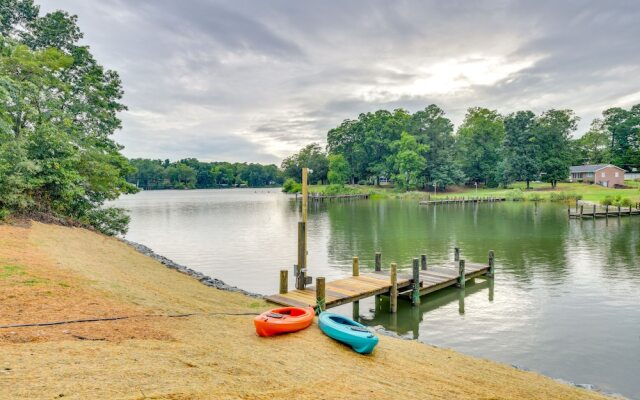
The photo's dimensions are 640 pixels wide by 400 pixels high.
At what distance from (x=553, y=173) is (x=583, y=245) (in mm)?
61932

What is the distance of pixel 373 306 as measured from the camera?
1567 centimetres

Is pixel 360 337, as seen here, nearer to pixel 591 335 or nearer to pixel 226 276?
pixel 591 335

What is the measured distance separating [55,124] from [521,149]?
3324 inches

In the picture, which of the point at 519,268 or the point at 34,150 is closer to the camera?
the point at 34,150

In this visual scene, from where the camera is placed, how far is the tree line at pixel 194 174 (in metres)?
163

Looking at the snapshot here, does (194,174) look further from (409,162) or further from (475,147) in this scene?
(475,147)

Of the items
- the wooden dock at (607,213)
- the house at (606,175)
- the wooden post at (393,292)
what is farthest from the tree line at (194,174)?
the wooden post at (393,292)

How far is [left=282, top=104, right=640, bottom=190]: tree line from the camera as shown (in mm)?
83312

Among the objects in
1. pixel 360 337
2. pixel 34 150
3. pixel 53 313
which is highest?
pixel 34 150

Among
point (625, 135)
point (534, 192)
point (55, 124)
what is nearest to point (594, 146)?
point (625, 135)

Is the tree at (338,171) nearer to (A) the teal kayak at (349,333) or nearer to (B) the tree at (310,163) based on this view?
(B) the tree at (310,163)

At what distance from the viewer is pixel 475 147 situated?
9425cm

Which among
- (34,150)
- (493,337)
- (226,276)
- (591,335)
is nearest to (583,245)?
(591,335)

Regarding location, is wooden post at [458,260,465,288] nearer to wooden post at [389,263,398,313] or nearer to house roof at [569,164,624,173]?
wooden post at [389,263,398,313]
